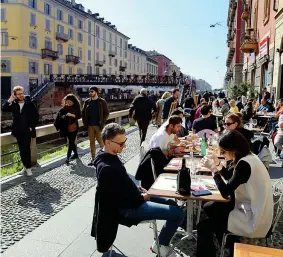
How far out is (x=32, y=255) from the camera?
3549 millimetres

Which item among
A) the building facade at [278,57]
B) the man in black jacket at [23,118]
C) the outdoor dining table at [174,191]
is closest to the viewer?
the outdoor dining table at [174,191]

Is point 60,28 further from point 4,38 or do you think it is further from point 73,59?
point 4,38

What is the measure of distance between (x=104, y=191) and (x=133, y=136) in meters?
9.13

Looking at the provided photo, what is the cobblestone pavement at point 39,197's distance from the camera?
14.0 ft

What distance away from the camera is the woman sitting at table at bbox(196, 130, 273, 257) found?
2.91 metres

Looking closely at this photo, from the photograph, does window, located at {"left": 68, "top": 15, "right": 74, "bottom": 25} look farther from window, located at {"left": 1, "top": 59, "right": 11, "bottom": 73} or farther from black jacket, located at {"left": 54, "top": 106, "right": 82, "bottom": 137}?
black jacket, located at {"left": 54, "top": 106, "right": 82, "bottom": 137}

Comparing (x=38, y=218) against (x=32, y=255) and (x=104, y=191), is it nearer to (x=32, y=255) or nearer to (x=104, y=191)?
(x=32, y=255)

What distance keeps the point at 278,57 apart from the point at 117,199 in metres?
12.4

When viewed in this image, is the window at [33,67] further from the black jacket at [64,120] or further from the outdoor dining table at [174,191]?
the outdoor dining table at [174,191]

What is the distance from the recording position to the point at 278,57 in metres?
13.5

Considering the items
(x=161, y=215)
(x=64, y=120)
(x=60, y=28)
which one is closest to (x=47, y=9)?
(x=60, y=28)

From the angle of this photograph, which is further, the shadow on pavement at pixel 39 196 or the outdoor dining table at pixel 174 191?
the shadow on pavement at pixel 39 196

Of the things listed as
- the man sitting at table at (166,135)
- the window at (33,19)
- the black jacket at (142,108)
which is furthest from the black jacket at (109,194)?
the window at (33,19)

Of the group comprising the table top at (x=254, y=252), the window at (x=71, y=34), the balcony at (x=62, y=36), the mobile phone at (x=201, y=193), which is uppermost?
the window at (x=71, y=34)
